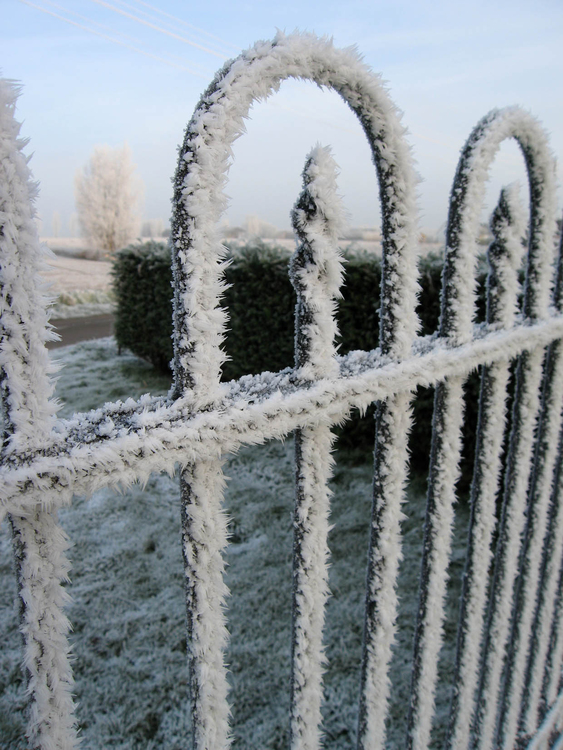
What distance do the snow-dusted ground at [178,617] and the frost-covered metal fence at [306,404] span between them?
0.93m

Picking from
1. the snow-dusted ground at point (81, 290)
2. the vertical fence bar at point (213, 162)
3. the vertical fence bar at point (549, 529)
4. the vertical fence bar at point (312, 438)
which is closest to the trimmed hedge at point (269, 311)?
the vertical fence bar at point (549, 529)

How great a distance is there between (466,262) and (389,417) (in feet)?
1.25

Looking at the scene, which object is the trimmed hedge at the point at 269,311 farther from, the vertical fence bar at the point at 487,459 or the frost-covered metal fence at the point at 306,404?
the frost-covered metal fence at the point at 306,404

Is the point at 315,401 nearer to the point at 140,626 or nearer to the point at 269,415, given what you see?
the point at 269,415

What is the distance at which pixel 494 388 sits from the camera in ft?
4.04

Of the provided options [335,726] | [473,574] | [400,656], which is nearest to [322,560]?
[473,574]

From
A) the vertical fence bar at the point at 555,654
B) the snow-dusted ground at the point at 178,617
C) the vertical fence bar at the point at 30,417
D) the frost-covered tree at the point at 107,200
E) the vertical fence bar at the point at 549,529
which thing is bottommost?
the snow-dusted ground at the point at 178,617

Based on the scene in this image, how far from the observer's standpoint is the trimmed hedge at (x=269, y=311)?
371cm

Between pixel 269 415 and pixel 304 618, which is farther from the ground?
pixel 269 415

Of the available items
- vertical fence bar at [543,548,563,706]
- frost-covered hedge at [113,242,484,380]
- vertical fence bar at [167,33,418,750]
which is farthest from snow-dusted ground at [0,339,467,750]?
frost-covered hedge at [113,242,484,380]

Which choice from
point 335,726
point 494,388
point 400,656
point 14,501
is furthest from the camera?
point 400,656

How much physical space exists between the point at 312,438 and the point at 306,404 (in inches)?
3.1

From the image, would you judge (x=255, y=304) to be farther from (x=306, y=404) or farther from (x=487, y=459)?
(x=306, y=404)

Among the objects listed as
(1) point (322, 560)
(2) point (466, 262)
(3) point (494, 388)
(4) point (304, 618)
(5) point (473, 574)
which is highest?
(2) point (466, 262)
